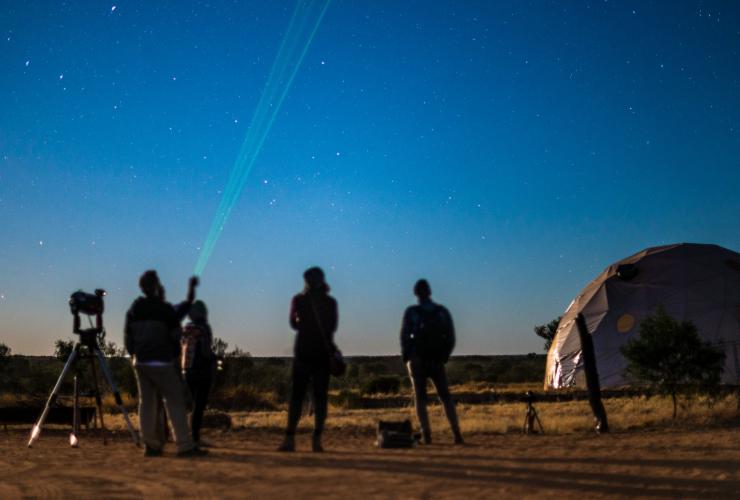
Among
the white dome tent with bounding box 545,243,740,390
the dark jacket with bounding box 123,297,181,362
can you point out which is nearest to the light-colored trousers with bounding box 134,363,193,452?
the dark jacket with bounding box 123,297,181,362

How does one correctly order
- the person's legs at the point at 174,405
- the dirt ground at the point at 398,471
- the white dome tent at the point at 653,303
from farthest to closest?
1. the white dome tent at the point at 653,303
2. the person's legs at the point at 174,405
3. the dirt ground at the point at 398,471

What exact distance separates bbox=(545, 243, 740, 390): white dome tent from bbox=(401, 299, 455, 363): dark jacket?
23.8 m

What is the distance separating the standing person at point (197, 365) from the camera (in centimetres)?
924

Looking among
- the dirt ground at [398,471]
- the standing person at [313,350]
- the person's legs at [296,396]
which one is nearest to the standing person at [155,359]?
the dirt ground at [398,471]

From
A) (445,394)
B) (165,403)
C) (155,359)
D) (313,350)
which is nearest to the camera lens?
(155,359)

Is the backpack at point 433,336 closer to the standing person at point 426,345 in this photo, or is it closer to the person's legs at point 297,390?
the standing person at point 426,345

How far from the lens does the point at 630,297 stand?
33656 mm

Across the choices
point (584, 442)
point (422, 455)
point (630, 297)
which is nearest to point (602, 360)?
point (630, 297)

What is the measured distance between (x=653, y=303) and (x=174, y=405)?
91.4 feet

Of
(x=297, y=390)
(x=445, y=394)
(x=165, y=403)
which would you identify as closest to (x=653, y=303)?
(x=445, y=394)

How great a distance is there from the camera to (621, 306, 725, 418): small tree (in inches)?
667

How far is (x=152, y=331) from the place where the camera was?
8.25 metres

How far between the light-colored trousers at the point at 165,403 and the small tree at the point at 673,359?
1190cm

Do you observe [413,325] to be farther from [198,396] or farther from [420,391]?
[198,396]
